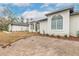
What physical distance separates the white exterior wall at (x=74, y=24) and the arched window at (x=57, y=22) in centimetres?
22

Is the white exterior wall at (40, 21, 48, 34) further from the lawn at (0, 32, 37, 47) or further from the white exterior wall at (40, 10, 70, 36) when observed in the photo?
the lawn at (0, 32, 37, 47)

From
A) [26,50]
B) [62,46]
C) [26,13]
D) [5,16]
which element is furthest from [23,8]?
[62,46]

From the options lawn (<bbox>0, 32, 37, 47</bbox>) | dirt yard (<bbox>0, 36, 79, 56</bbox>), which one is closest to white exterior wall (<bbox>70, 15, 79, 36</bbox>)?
dirt yard (<bbox>0, 36, 79, 56</bbox>)

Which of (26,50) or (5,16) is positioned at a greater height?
(5,16)

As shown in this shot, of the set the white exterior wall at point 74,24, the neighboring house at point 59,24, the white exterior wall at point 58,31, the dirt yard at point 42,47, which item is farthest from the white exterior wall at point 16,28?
the white exterior wall at point 74,24

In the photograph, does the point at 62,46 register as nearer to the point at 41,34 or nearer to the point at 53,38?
the point at 53,38

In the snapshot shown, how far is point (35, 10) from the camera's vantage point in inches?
136

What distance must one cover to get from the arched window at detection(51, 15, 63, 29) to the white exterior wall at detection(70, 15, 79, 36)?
22 centimetres

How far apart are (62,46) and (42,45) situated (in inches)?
16.5

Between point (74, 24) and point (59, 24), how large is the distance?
32cm

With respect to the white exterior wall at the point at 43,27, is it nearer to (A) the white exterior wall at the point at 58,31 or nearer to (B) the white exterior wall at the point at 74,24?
(A) the white exterior wall at the point at 58,31

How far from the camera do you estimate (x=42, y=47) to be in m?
3.42

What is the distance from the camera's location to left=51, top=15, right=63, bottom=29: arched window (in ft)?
11.5

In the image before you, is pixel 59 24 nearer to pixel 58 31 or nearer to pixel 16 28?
pixel 58 31
